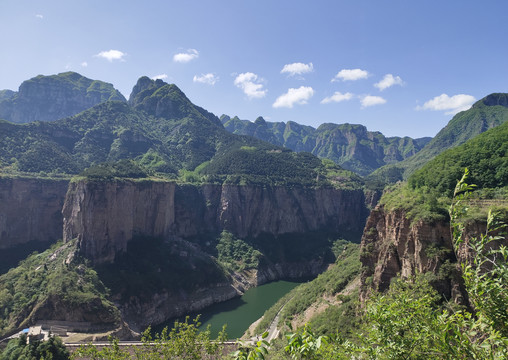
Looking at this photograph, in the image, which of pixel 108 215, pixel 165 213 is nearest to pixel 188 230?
pixel 165 213

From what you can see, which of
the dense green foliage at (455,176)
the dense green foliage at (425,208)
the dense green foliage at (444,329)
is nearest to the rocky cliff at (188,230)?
the dense green foliage at (455,176)

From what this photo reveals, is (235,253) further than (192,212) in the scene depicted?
No

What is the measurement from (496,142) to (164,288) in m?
69.1

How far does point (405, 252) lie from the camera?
32875 millimetres

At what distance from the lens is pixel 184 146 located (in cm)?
16675

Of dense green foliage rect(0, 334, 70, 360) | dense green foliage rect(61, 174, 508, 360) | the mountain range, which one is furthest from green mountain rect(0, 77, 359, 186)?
dense green foliage rect(61, 174, 508, 360)

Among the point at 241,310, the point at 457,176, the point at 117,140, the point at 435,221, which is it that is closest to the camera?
the point at 435,221

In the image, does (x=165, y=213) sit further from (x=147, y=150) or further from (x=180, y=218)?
(x=147, y=150)

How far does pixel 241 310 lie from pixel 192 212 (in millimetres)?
45509

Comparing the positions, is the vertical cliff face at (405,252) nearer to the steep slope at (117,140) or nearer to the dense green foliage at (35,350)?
the dense green foliage at (35,350)

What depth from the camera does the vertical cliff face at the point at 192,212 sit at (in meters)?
74.3

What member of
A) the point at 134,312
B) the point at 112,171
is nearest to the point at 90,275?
the point at 134,312

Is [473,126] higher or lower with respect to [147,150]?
higher

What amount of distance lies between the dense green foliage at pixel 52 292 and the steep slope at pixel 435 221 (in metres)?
47.6
